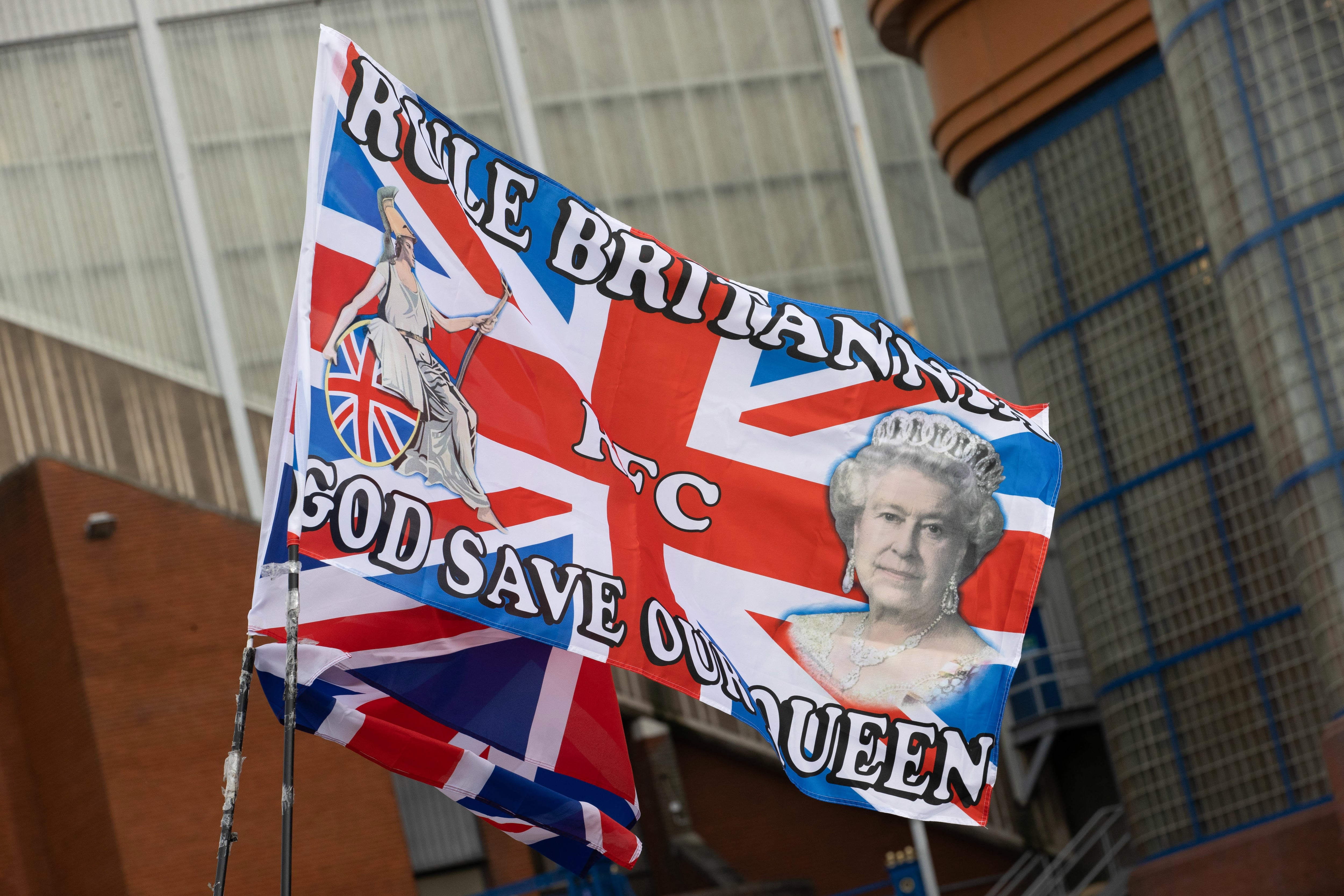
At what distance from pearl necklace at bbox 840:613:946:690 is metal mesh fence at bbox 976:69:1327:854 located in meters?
10.6

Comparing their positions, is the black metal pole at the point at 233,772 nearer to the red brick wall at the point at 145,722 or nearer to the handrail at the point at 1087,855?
the red brick wall at the point at 145,722

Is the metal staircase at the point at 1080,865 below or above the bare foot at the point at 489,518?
below

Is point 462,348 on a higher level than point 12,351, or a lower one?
lower

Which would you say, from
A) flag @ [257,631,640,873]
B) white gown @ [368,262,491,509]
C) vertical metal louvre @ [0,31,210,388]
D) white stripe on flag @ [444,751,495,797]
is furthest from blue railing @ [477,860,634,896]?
white gown @ [368,262,491,509]

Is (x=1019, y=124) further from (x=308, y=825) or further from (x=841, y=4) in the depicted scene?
(x=308, y=825)

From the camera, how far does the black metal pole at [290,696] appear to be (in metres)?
6.45

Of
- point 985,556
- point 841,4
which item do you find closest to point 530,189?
point 985,556

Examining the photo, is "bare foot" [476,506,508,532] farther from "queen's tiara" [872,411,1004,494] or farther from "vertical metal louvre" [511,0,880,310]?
"vertical metal louvre" [511,0,880,310]

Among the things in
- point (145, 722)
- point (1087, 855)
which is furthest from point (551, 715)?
point (1087, 855)

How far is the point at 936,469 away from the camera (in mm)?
8953

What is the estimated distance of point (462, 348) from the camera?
26.6 ft

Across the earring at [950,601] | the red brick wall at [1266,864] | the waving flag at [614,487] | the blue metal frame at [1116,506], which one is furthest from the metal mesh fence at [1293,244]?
the earring at [950,601]

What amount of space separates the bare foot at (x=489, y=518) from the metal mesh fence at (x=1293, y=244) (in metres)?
8.46

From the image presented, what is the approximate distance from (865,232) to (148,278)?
1119 cm
